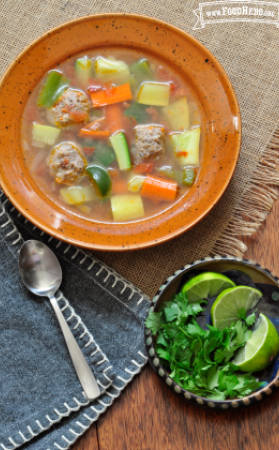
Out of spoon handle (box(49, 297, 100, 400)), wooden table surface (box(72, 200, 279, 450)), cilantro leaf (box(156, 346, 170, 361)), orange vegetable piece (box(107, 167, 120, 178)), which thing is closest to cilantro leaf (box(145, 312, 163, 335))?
cilantro leaf (box(156, 346, 170, 361))

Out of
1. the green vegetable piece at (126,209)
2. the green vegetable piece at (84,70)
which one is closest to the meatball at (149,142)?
the green vegetable piece at (126,209)

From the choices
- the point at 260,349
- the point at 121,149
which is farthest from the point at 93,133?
the point at 260,349

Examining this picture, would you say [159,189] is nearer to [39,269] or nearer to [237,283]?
[237,283]

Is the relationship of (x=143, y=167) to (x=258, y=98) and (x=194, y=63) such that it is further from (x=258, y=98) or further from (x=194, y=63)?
(x=258, y=98)

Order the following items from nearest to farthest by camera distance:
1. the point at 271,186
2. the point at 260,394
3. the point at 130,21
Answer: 1. the point at 260,394
2. the point at 130,21
3. the point at 271,186

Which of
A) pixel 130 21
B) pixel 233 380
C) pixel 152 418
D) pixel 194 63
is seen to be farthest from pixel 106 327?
pixel 130 21

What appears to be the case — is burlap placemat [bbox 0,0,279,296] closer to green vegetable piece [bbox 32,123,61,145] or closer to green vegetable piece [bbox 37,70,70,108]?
green vegetable piece [bbox 37,70,70,108]

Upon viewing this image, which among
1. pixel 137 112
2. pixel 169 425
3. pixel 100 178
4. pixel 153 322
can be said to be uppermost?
pixel 137 112
